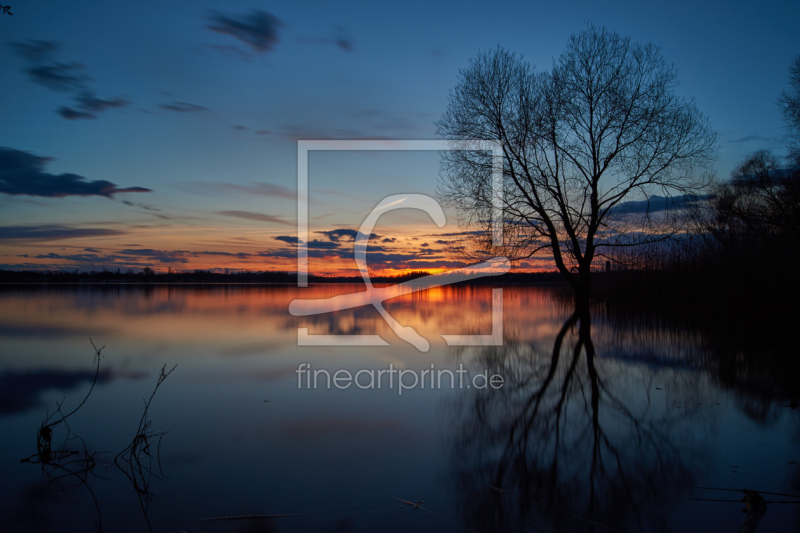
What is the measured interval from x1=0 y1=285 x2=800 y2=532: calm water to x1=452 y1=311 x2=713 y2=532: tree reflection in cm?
2

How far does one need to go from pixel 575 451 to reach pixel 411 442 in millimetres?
1346

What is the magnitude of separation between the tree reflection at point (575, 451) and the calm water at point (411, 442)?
0.06 ft

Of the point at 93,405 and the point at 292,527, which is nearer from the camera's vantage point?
the point at 292,527

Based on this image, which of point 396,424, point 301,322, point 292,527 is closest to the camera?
point 292,527

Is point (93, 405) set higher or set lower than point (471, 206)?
lower

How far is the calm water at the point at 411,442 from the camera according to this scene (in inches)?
108

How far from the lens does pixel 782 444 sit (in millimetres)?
3898

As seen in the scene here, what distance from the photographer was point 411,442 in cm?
400

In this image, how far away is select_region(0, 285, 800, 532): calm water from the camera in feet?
8.96

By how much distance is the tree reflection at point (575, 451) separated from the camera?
2.72m

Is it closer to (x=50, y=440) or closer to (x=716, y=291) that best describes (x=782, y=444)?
(x=50, y=440)

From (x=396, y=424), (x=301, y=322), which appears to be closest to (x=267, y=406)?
(x=396, y=424)

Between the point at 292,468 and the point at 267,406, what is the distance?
6.07 ft

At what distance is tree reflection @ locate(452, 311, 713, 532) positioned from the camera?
2.72 metres
